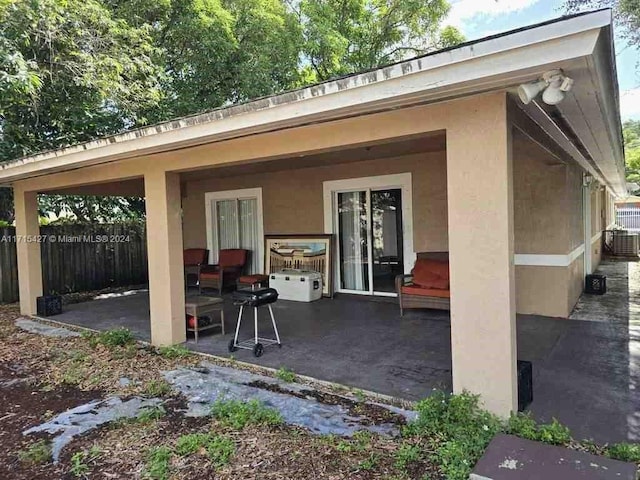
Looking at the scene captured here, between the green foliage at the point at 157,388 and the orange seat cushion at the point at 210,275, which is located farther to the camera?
the orange seat cushion at the point at 210,275

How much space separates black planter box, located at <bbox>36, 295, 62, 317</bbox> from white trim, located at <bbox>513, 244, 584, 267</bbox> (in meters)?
7.62

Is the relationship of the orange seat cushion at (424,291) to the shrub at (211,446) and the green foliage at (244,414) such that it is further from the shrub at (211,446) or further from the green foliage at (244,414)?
the shrub at (211,446)

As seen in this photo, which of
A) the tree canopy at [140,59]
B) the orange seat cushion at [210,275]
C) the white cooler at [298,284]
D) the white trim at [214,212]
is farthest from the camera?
the white trim at [214,212]

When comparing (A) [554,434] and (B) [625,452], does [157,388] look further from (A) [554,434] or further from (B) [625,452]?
(B) [625,452]

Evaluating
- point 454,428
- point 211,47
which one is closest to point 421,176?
point 454,428

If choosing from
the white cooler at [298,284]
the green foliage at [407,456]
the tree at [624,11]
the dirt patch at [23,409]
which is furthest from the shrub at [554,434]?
the tree at [624,11]

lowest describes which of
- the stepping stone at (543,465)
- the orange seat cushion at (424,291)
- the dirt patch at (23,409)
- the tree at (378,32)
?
the dirt patch at (23,409)

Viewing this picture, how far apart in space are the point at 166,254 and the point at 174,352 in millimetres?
1183

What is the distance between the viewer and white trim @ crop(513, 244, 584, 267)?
240 inches

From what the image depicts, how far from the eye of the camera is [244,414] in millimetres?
3336

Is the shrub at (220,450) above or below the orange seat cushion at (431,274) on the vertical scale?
below

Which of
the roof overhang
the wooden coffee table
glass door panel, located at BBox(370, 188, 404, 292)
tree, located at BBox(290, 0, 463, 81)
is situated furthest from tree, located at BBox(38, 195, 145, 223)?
the roof overhang

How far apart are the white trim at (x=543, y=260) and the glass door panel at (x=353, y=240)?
2707 mm

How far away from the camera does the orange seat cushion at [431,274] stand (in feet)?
21.1
